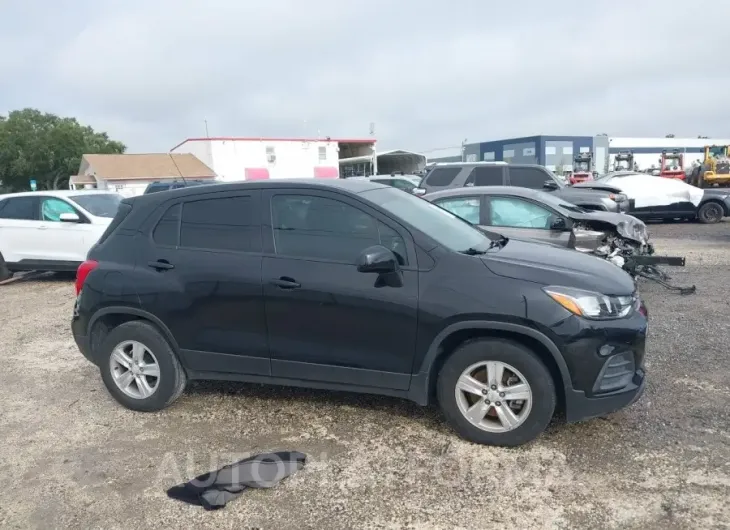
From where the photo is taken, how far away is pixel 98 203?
35.4ft

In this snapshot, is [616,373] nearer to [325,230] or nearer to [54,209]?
[325,230]

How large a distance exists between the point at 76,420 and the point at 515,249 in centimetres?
367

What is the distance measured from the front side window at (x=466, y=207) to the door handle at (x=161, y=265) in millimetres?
4287

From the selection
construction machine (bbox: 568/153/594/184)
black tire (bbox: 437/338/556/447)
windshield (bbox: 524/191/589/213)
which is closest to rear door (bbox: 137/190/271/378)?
black tire (bbox: 437/338/556/447)

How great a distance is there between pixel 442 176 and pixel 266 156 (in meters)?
33.2

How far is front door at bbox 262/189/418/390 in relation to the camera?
3.83 m

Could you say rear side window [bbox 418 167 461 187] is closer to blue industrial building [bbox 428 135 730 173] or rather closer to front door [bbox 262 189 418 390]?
front door [bbox 262 189 418 390]

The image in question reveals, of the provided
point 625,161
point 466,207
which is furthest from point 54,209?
point 625,161

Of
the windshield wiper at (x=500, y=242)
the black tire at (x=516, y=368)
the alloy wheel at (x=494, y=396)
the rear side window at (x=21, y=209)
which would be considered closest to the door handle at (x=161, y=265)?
the black tire at (x=516, y=368)

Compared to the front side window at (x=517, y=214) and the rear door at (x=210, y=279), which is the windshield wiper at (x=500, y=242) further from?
the front side window at (x=517, y=214)

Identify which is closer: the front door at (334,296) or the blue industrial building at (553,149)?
the front door at (334,296)

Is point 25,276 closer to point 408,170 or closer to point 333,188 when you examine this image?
point 333,188

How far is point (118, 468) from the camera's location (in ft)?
12.4

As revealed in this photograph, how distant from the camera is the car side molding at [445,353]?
139 inches
